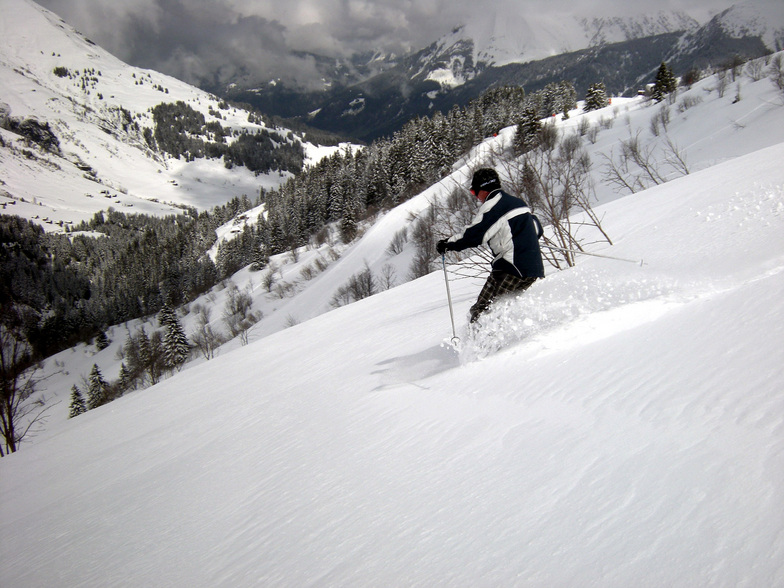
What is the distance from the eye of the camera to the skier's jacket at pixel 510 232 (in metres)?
3.89

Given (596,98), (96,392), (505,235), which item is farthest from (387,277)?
(596,98)

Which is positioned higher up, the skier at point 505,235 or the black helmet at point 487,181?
the black helmet at point 487,181

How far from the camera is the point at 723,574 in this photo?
1.04 meters

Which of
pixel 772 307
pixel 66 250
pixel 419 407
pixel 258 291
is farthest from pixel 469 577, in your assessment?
pixel 66 250

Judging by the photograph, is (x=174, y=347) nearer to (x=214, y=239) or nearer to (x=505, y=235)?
(x=505, y=235)

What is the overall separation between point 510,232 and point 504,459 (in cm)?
A: 251

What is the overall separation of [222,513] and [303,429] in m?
1.13

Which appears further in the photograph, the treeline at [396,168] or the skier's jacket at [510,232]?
the treeline at [396,168]

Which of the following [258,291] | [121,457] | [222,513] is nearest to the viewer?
[222,513]

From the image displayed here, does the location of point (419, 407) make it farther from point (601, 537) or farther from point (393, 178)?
point (393, 178)

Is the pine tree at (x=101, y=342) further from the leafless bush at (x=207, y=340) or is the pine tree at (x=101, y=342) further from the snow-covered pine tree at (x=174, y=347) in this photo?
the snow-covered pine tree at (x=174, y=347)

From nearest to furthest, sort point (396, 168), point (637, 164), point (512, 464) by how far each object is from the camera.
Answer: point (512, 464) → point (637, 164) → point (396, 168)

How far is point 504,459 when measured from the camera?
2014 millimetres

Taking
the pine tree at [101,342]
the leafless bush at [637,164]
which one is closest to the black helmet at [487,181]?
the leafless bush at [637,164]
